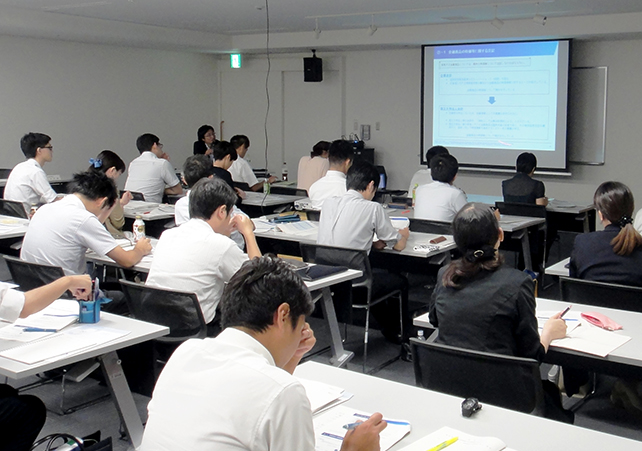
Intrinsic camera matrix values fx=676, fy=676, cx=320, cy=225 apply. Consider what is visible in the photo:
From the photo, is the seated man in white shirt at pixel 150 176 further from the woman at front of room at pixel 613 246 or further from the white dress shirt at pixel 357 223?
the woman at front of room at pixel 613 246

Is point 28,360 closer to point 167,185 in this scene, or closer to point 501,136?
point 167,185

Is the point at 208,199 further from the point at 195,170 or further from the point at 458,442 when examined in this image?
the point at 458,442

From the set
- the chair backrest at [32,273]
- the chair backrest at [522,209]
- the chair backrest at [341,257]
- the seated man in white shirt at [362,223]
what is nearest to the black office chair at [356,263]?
the chair backrest at [341,257]

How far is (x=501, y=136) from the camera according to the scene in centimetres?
959

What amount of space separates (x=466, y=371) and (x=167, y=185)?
6.22m

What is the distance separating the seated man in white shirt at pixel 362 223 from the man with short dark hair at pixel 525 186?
258cm

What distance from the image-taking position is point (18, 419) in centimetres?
253

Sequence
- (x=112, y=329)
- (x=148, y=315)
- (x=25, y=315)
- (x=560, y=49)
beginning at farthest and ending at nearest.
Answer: (x=560, y=49) < (x=148, y=315) < (x=112, y=329) < (x=25, y=315)

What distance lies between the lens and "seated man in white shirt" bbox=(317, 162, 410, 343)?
463 cm

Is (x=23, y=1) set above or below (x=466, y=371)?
above

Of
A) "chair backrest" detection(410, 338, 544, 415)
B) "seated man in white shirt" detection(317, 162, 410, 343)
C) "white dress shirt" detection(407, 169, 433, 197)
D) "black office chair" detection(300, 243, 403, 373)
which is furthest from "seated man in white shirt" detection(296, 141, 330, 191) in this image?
"chair backrest" detection(410, 338, 544, 415)

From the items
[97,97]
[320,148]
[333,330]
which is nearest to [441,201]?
[333,330]

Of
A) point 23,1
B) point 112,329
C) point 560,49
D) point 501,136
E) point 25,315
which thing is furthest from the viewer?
point 501,136

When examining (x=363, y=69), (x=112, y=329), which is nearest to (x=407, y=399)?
(x=112, y=329)
